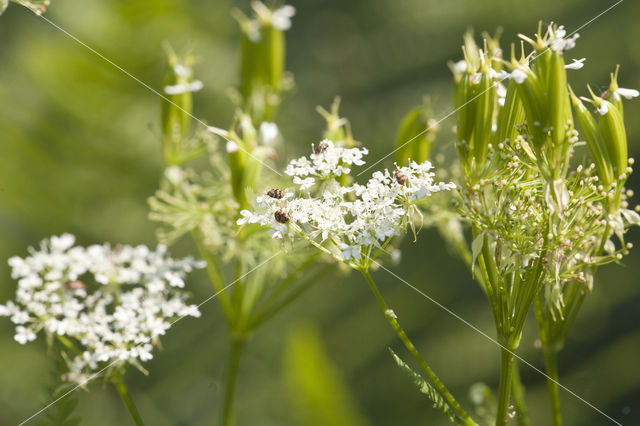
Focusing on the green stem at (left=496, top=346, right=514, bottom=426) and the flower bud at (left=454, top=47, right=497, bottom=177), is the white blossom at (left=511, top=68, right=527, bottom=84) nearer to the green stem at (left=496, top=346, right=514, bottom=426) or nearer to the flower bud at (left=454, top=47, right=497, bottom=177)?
the flower bud at (left=454, top=47, right=497, bottom=177)

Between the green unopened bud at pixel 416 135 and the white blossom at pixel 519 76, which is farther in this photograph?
the green unopened bud at pixel 416 135

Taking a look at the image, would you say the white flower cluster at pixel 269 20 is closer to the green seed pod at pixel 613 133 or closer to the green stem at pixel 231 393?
the green stem at pixel 231 393

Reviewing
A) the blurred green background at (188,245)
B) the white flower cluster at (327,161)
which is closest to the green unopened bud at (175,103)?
the white flower cluster at (327,161)

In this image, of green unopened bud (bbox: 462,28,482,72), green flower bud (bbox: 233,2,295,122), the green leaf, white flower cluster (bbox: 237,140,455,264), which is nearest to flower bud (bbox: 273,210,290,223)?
white flower cluster (bbox: 237,140,455,264)

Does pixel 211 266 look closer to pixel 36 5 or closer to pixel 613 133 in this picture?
pixel 36 5

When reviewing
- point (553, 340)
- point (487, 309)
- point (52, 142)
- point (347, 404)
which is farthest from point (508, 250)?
point (52, 142)

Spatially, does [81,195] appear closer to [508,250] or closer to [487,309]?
[487,309]

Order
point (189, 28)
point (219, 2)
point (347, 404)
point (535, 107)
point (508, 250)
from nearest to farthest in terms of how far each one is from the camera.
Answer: point (535, 107), point (508, 250), point (347, 404), point (189, 28), point (219, 2)
